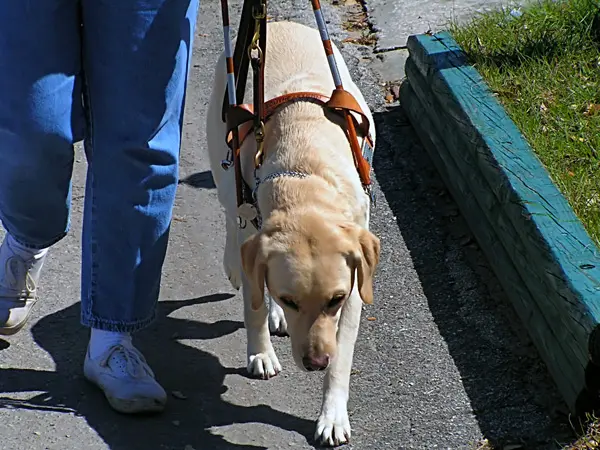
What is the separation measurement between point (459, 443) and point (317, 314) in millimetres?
742

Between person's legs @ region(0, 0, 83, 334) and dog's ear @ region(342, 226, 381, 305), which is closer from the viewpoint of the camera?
person's legs @ region(0, 0, 83, 334)

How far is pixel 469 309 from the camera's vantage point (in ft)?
13.3

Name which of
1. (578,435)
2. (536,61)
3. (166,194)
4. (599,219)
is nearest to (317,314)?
(166,194)

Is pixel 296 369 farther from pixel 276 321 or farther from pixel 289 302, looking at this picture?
pixel 289 302

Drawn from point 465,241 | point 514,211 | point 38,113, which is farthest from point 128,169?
point 465,241

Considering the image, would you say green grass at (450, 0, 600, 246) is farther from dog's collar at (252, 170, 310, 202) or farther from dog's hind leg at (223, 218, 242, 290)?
dog's hind leg at (223, 218, 242, 290)

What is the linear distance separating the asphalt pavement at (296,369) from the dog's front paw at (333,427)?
0.06m

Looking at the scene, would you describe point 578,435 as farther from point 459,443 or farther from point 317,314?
point 317,314

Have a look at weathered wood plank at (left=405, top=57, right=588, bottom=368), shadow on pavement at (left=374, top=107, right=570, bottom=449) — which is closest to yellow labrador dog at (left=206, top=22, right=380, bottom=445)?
shadow on pavement at (left=374, top=107, right=570, bottom=449)

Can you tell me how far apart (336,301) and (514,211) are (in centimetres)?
111

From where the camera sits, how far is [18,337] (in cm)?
386

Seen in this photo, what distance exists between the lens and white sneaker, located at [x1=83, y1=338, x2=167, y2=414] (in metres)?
3.40

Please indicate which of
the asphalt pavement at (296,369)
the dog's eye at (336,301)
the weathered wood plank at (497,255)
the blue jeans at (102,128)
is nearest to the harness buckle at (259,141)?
the blue jeans at (102,128)

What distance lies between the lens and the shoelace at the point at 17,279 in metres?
3.64
